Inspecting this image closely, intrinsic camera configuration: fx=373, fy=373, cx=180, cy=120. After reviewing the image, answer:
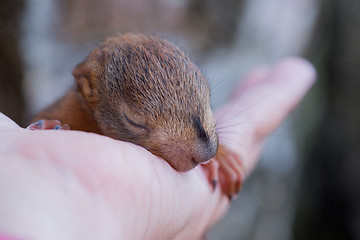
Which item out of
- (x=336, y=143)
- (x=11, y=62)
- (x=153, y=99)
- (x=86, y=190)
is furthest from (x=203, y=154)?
(x=336, y=143)

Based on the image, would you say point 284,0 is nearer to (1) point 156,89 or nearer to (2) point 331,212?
(2) point 331,212

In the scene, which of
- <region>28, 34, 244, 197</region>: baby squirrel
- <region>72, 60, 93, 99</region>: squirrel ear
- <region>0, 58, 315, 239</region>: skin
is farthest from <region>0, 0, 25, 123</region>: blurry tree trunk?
<region>0, 58, 315, 239</region>: skin

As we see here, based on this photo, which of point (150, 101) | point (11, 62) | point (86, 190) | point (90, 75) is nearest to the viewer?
point (86, 190)

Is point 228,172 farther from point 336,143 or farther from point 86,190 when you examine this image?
point 336,143

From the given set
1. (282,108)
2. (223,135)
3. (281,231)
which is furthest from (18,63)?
(281,231)

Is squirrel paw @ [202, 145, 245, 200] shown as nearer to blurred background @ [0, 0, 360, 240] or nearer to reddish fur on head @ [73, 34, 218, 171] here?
reddish fur on head @ [73, 34, 218, 171]

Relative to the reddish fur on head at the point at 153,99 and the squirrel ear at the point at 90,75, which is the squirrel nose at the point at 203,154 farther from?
the squirrel ear at the point at 90,75
